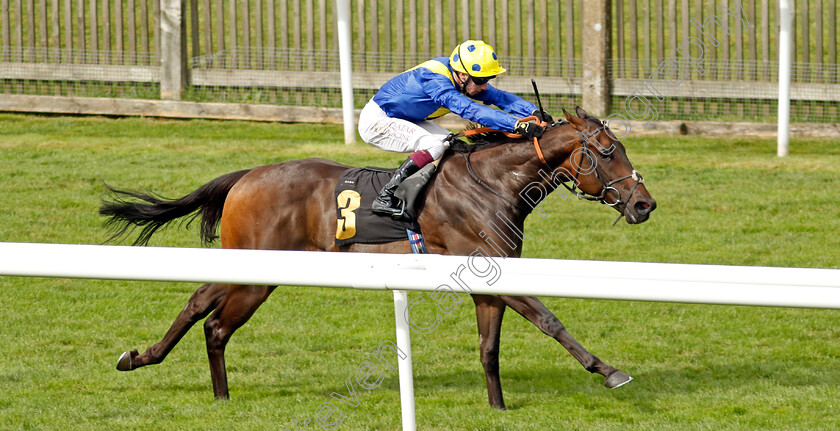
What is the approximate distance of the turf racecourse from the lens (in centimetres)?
464

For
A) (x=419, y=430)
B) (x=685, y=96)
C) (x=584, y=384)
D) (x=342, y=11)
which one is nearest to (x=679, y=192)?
(x=685, y=96)

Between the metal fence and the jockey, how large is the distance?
18.4ft

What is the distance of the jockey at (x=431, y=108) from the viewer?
495 centimetres

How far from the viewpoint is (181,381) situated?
16.9ft

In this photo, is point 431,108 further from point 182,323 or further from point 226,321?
point 182,323

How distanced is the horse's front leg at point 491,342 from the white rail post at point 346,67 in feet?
18.4

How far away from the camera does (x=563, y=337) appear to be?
4734 millimetres

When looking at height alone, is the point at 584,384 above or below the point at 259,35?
below

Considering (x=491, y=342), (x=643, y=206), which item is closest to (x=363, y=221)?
(x=491, y=342)

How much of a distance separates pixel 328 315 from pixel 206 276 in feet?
13.3

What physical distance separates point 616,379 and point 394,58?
7.16 metres

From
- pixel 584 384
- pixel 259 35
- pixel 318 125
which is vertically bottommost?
pixel 584 384

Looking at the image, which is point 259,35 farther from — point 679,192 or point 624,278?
point 624,278

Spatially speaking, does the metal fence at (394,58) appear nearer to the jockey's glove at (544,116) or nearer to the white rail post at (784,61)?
the white rail post at (784,61)
